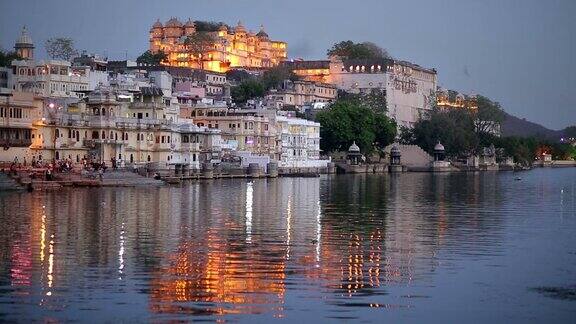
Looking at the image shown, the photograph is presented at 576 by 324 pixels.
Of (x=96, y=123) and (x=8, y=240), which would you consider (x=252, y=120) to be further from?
(x=8, y=240)

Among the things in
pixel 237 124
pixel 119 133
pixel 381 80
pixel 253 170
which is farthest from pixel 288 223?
pixel 381 80

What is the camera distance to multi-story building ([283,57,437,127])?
18225 cm

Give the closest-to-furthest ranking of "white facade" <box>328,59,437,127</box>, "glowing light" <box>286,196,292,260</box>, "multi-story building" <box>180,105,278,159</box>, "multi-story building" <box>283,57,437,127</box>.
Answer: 1. "glowing light" <box>286,196,292,260</box>
2. "multi-story building" <box>180,105,278,159</box>
3. "white facade" <box>328,59,437,127</box>
4. "multi-story building" <box>283,57,437,127</box>

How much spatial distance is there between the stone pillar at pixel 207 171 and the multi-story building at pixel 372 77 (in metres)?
92.5

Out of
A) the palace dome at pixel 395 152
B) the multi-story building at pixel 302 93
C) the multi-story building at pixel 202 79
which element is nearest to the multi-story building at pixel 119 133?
the multi-story building at pixel 202 79

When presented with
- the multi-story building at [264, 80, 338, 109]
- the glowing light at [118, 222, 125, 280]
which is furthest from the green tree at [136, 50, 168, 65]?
the glowing light at [118, 222, 125, 280]

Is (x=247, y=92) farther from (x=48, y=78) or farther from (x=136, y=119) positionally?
(x=136, y=119)

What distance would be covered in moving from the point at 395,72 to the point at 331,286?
16328 centimetres

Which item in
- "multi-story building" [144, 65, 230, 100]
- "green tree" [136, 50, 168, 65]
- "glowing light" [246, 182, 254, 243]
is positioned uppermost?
"green tree" [136, 50, 168, 65]

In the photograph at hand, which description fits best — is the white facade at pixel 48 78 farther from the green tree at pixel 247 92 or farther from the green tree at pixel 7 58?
the green tree at pixel 247 92

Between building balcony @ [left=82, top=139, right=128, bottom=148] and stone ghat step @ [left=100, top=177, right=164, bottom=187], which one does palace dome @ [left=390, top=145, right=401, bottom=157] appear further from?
stone ghat step @ [left=100, top=177, right=164, bottom=187]

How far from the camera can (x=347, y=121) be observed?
12588cm

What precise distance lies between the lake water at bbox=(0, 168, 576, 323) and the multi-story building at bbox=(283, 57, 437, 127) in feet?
438

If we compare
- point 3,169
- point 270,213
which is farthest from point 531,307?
point 3,169
